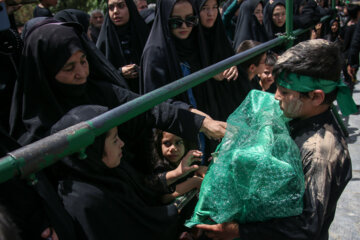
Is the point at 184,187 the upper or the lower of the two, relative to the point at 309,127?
lower

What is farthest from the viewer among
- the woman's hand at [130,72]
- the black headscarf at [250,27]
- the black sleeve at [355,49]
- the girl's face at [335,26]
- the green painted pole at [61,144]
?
the girl's face at [335,26]

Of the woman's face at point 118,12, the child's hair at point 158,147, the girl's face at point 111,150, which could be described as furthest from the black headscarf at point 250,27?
the girl's face at point 111,150

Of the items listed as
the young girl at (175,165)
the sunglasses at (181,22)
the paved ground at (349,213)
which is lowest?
the paved ground at (349,213)

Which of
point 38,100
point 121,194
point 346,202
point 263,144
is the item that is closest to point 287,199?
point 263,144

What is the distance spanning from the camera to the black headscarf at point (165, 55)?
2072 mm

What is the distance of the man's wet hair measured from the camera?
4.07 feet

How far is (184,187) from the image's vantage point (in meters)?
1.79

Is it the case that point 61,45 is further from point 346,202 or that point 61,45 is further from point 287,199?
point 346,202

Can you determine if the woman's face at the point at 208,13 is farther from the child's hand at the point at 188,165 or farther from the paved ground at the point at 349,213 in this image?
the paved ground at the point at 349,213

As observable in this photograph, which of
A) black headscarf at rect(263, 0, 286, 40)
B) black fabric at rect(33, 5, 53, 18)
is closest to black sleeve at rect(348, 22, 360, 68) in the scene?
black headscarf at rect(263, 0, 286, 40)

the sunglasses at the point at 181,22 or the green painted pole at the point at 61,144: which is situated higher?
the sunglasses at the point at 181,22

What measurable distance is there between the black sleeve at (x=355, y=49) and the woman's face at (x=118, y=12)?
11.9 feet

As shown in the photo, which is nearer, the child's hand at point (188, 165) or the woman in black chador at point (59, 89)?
the woman in black chador at point (59, 89)

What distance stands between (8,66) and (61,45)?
1.06ft
